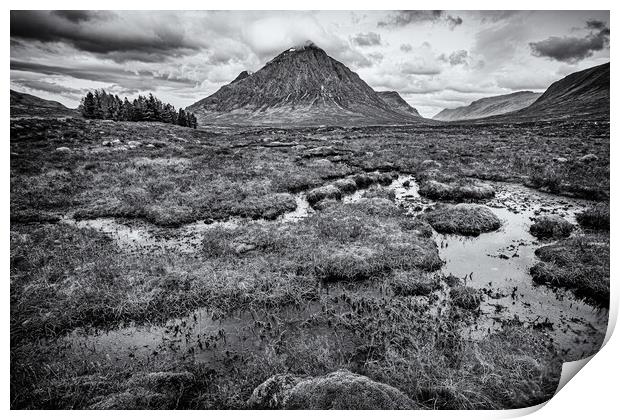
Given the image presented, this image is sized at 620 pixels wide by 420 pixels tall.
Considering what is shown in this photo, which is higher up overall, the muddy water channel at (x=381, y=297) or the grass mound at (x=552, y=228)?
the grass mound at (x=552, y=228)

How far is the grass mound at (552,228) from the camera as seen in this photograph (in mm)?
11180

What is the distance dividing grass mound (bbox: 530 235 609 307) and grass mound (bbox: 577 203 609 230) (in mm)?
1496

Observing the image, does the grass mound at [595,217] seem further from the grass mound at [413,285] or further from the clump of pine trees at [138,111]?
the clump of pine trees at [138,111]

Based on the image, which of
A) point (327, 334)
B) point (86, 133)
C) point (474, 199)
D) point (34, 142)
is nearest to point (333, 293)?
point (327, 334)

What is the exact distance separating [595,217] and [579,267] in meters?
4.57

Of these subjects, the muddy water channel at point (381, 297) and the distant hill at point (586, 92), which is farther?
the distant hill at point (586, 92)

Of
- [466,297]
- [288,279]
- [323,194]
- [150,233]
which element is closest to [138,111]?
[323,194]

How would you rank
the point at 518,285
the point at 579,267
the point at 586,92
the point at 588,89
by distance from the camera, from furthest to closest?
the point at 586,92
the point at 588,89
the point at 579,267
the point at 518,285

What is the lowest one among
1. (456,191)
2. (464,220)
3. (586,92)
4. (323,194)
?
(464,220)

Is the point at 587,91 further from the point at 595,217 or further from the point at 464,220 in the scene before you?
the point at 464,220

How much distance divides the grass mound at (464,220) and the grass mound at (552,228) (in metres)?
1.25

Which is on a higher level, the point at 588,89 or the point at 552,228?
the point at 588,89

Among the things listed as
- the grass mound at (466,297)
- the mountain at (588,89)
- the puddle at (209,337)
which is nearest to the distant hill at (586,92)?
the mountain at (588,89)

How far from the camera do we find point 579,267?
8.53m
